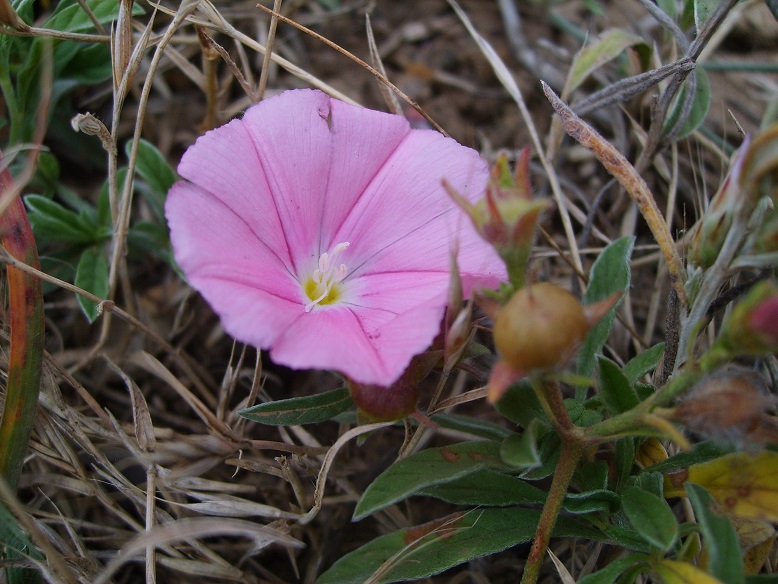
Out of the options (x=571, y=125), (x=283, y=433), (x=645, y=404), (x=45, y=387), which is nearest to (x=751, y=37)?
(x=571, y=125)

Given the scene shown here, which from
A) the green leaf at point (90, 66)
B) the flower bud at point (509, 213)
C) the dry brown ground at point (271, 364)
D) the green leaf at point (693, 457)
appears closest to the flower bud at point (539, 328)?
the flower bud at point (509, 213)

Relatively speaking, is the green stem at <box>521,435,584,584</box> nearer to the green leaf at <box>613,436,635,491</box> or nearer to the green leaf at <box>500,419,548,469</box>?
the green leaf at <box>500,419,548,469</box>

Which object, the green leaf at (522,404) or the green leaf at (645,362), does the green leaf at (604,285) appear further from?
the green leaf at (522,404)

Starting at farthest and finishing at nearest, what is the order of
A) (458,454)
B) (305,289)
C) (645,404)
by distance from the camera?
(305,289) < (458,454) < (645,404)

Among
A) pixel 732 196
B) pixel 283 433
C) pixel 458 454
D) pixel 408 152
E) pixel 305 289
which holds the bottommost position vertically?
pixel 283 433

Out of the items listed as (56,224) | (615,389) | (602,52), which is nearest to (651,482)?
(615,389)

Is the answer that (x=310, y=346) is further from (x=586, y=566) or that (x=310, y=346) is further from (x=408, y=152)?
(x=586, y=566)

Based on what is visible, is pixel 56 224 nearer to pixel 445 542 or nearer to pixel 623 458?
pixel 445 542
